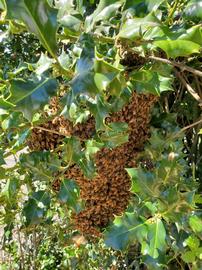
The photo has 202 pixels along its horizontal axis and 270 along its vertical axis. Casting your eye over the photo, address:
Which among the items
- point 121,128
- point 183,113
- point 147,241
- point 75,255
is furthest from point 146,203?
point 75,255

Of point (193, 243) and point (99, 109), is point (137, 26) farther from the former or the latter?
point (193, 243)

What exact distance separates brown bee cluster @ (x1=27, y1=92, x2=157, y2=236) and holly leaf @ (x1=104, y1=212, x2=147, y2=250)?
Answer: 0.24 meters

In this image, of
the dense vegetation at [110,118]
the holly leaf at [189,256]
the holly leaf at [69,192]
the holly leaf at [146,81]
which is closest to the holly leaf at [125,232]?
the dense vegetation at [110,118]

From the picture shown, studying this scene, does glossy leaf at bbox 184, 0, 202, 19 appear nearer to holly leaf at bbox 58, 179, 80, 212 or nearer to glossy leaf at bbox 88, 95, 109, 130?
glossy leaf at bbox 88, 95, 109, 130

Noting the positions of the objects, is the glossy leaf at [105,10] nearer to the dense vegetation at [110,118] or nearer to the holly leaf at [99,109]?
the dense vegetation at [110,118]

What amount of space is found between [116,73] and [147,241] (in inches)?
14.1

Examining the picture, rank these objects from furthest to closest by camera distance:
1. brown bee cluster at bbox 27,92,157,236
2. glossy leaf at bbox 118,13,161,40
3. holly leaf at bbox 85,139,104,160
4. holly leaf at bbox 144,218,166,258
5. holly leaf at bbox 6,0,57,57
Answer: brown bee cluster at bbox 27,92,157,236, holly leaf at bbox 85,139,104,160, holly leaf at bbox 144,218,166,258, glossy leaf at bbox 118,13,161,40, holly leaf at bbox 6,0,57,57

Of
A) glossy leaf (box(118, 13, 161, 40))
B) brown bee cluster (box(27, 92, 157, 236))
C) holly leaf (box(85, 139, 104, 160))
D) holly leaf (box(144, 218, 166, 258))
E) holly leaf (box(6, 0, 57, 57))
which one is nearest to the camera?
holly leaf (box(6, 0, 57, 57))

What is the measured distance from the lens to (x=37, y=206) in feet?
3.41

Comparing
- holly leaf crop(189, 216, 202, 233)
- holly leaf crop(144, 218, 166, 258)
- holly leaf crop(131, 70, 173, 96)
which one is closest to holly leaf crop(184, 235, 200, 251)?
holly leaf crop(189, 216, 202, 233)

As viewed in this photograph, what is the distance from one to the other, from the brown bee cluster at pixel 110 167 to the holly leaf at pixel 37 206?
10 cm

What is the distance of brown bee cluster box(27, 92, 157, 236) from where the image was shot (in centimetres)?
108

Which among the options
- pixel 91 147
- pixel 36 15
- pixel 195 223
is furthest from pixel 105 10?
pixel 195 223

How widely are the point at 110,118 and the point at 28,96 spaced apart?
429 mm
